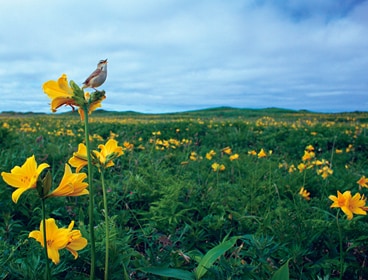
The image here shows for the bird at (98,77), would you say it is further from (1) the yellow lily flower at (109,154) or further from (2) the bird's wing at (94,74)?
(1) the yellow lily flower at (109,154)

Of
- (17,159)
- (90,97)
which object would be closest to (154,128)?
(17,159)

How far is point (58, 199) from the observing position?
2.32 meters

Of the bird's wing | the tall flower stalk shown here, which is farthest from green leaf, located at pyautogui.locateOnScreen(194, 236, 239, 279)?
the bird's wing

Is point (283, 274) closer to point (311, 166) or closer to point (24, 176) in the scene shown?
point (24, 176)

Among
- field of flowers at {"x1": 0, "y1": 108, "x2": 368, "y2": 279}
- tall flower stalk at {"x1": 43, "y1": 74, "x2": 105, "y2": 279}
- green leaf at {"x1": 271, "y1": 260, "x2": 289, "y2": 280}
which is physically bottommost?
field of flowers at {"x1": 0, "y1": 108, "x2": 368, "y2": 279}

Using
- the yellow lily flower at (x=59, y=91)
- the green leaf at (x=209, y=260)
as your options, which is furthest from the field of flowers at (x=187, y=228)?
the yellow lily flower at (x=59, y=91)

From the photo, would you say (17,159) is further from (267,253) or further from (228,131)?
(228,131)

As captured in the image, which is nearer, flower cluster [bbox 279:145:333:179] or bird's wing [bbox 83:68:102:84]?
bird's wing [bbox 83:68:102:84]

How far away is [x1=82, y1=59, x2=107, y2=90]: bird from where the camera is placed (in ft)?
3.25

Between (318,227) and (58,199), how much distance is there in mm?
1790

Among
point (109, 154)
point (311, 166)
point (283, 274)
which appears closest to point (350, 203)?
point (283, 274)

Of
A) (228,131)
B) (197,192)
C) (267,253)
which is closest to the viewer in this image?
(267,253)

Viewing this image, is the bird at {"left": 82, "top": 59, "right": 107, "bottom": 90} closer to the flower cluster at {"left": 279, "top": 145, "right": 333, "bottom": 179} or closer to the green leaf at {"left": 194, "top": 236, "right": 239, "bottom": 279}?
the green leaf at {"left": 194, "top": 236, "right": 239, "bottom": 279}

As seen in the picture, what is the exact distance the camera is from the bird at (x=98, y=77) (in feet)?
3.25
